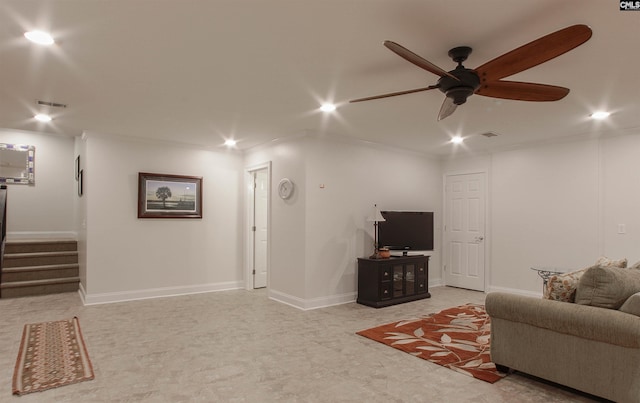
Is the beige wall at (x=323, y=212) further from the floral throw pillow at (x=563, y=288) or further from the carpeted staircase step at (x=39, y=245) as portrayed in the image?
the carpeted staircase step at (x=39, y=245)

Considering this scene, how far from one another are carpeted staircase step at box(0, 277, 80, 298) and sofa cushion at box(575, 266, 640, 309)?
21.4 feet

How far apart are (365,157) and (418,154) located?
1.29 metres

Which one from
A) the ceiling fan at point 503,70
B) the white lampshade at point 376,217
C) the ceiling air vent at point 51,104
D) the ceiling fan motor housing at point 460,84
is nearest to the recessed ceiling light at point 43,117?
the ceiling air vent at point 51,104

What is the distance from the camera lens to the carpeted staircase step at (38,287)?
5.45 m

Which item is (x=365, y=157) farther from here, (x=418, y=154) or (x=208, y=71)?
(x=208, y=71)

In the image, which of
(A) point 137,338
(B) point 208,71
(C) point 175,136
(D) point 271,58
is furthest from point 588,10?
(C) point 175,136

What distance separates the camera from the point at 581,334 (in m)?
2.55

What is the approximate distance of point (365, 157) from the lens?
5746 mm

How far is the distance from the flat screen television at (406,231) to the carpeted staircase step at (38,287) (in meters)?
4.78

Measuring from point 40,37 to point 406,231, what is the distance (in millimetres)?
4870

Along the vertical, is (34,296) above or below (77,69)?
below

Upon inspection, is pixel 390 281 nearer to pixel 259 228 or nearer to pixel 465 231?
pixel 465 231

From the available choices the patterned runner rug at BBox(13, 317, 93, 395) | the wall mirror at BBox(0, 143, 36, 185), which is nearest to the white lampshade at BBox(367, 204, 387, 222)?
the patterned runner rug at BBox(13, 317, 93, 395)

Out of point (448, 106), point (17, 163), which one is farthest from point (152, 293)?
point (448, 106)
